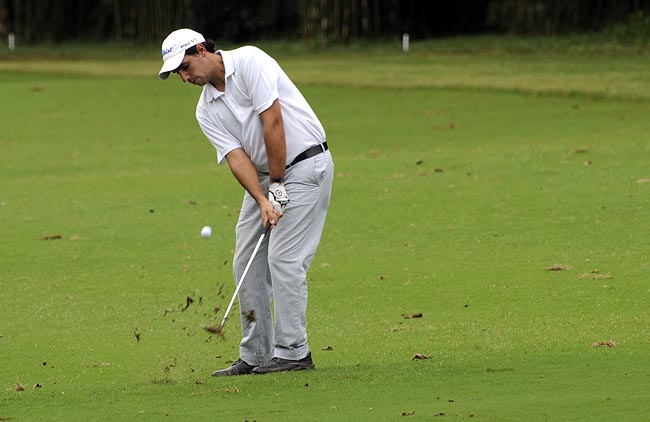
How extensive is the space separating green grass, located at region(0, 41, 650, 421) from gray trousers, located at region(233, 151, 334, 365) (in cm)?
28

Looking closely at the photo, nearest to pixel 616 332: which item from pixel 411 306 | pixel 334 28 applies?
pixel 411 306

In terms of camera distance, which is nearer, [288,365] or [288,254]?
[288,254]

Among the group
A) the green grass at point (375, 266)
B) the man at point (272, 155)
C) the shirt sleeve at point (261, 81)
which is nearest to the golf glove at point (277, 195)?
the man at point (272, 155)

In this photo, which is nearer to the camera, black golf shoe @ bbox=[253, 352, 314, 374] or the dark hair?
the dark hair

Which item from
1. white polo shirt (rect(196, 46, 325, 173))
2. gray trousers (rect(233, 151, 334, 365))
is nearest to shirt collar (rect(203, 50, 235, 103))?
white polo shirt (rect(196, 46, 325, 173))

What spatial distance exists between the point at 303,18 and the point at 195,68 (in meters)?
29.4

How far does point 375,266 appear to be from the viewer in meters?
9.80

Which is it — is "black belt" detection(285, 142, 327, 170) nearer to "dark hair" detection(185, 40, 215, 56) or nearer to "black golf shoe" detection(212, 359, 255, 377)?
"dark hair" detection(185, 40, 215, 56)

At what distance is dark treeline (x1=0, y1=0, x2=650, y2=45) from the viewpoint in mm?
34531

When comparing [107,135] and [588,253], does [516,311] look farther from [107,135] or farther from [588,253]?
[107,135]

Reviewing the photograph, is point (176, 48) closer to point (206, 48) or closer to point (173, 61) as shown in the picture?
point (173, 61)

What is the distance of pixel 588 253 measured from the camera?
32.6 ft

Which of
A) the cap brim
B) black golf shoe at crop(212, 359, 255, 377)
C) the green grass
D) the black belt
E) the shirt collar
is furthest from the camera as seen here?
black golf shoe at crop(212, 359, 255, 377)

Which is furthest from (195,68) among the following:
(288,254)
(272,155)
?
(288,254)
